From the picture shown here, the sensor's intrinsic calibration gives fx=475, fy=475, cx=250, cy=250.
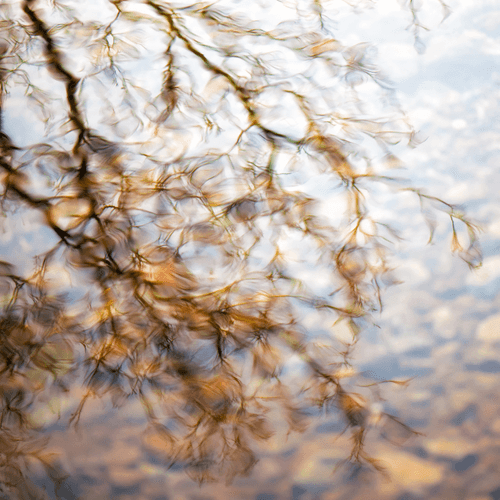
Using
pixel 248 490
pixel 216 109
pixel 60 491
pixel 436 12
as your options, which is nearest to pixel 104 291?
pixel 60 491

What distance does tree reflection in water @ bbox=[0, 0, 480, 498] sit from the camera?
117cm

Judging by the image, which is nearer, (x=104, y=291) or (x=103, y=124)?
(x=104, y=291)

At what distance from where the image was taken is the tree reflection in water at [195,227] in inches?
45.9

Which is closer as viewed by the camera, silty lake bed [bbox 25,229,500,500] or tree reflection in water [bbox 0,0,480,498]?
silty lake bed [bbox 25,229,500,500]

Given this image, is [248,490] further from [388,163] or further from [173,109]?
[173,109]

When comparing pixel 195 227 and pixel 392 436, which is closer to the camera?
pixel 392 436

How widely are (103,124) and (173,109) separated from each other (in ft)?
0.87

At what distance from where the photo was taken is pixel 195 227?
1.49m

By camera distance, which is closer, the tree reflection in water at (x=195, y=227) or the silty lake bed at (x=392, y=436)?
the silty lake bed at (x=392, y=436)

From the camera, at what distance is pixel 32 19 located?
2166mm

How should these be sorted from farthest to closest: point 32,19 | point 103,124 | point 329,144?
point 32,19 → point 103,124 → point 329,144

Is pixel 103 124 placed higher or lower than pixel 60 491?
higher

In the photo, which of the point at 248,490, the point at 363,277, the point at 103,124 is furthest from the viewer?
the point at 103,124

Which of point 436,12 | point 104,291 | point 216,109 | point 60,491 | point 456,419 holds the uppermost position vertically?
point 436,12
